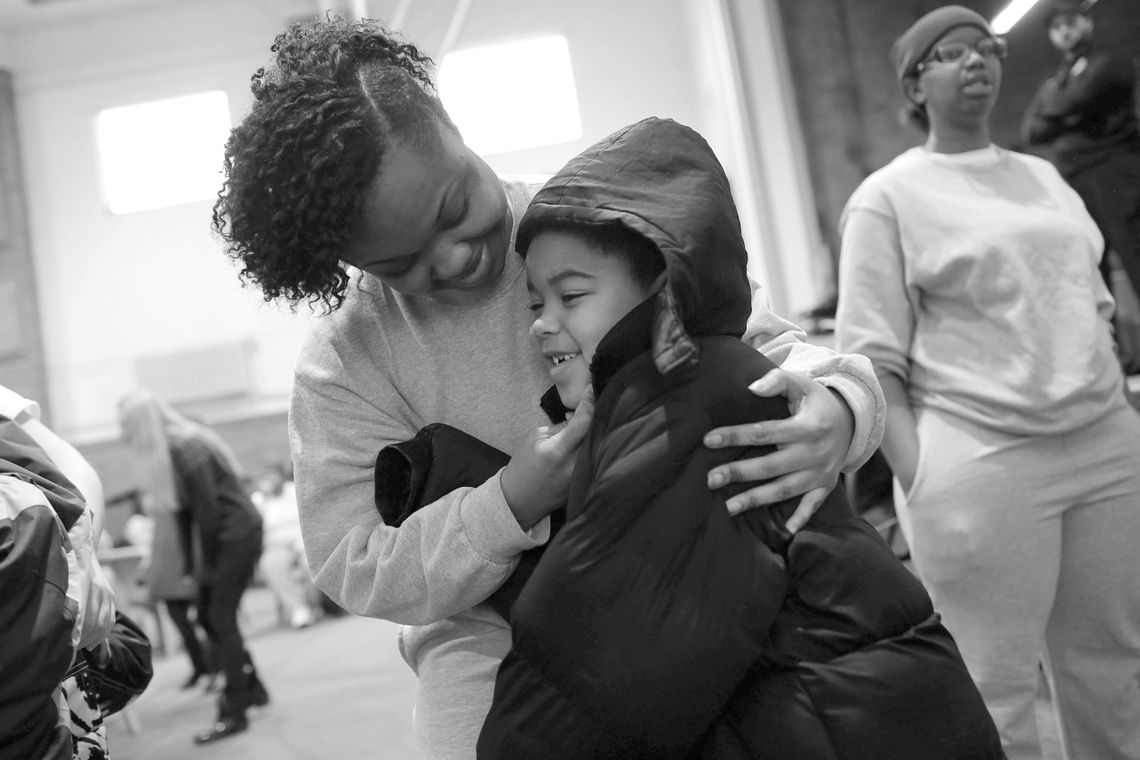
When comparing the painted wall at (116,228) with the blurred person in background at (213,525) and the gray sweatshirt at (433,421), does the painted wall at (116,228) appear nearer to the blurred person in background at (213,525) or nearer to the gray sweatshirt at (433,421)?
the blurred person in background at (213,525)

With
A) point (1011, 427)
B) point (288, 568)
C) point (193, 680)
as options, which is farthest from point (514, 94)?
point (1011, 427)

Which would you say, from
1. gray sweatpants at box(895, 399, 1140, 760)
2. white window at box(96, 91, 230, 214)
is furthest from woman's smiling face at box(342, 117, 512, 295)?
white window at box(96, 91, 230, 214)

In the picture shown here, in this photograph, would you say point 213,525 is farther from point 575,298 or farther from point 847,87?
point 847,87

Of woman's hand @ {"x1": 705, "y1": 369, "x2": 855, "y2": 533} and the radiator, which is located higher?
the radiator

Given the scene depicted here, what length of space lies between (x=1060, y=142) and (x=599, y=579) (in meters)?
3.40

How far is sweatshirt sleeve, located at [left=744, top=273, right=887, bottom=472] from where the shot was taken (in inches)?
46.4

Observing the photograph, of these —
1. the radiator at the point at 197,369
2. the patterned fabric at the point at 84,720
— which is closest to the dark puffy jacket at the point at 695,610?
the patterned fabric at the point at 84,720

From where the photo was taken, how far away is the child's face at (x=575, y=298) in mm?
1153

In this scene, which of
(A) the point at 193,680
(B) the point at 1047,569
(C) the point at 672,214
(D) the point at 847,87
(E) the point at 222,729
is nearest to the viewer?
(C) the point at 672,214

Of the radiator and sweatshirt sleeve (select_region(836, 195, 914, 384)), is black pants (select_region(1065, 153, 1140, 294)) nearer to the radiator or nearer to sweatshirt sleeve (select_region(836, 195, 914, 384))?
sweatshirt sleeve (select_region(836, 195, 914, 384))

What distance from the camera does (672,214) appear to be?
1.10 meters

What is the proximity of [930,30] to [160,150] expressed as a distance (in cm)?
1168

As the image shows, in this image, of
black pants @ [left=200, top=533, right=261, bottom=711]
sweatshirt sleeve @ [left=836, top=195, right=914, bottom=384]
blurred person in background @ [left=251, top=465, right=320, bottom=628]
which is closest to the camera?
sweatshirt sleeve @ [left=836, top=195, right=914, bottom=384]

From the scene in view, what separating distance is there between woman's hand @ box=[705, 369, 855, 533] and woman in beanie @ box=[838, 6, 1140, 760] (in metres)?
0.87
